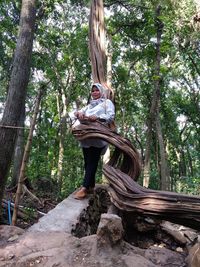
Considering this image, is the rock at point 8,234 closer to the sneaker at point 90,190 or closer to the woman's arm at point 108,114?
the sneaker at point 90,190

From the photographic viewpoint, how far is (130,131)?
18.3 m

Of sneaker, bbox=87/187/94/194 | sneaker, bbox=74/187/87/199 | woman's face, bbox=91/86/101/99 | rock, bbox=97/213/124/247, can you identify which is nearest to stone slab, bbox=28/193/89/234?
sneaker, bbox=74/187/87/199

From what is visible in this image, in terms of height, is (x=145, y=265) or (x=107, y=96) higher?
(x=107, y=96)

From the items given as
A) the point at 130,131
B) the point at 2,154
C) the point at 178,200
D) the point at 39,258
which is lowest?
the point at 39,258

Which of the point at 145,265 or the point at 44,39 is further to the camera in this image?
the point at 44,39

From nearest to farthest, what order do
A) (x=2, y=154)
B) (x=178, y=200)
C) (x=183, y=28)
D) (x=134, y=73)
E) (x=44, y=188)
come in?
1. (x=178, y=200)
2. (x=2, y=154)
3. (x=183, y=28)
4. (x=44, y=188)
5. (x=134, y=73)

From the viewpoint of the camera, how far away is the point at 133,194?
279 centimetres

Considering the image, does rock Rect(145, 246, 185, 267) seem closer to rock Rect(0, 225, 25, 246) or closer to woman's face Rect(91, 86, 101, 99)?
rock Rect(0, 225, 25, 246)

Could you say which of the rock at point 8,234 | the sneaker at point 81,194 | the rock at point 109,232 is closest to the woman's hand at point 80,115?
the sneaker at point 81,194

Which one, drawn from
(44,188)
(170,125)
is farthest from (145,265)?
(170,125)

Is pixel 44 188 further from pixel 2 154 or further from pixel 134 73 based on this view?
pixel 134 73

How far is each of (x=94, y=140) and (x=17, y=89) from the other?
153 cm

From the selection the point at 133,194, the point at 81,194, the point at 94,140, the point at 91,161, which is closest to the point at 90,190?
the point at 81,194

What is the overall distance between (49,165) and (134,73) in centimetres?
573
